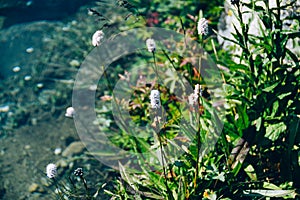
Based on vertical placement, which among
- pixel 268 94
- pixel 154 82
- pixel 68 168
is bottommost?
pixel 68 168

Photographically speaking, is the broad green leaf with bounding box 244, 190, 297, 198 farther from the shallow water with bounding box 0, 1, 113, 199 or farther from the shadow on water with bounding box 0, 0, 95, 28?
the shadow on water with bounding box 0, 0, 95, 28

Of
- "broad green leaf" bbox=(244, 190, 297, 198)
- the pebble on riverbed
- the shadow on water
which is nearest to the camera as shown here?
"broad green leaf" bbox=(244, 190, 297, 198)

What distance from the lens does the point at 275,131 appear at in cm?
285

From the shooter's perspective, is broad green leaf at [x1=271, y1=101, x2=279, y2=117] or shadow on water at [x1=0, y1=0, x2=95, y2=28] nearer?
broad green leaf at [x1=271, y1=101, x2=279, y2=117]

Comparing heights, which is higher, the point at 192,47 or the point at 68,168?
the point at 192,47

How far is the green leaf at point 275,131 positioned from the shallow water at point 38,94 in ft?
4.43

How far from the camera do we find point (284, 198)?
2.75 metres

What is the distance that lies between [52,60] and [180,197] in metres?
2.83

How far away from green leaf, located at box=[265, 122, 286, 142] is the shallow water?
1.35m

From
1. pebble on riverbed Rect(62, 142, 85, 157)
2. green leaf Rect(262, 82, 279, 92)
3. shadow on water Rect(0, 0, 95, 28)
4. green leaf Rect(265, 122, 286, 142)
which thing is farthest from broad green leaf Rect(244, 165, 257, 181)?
shadow on water Rect(0, 0, 95, 28)

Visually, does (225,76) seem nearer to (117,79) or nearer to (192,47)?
(192,47)

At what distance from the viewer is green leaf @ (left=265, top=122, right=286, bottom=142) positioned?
2.84 m

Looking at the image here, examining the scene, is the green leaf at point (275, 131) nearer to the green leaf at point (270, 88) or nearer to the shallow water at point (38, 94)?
the green leaf at point (270, 88)

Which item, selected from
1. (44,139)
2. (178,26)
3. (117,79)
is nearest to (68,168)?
(44,139)
